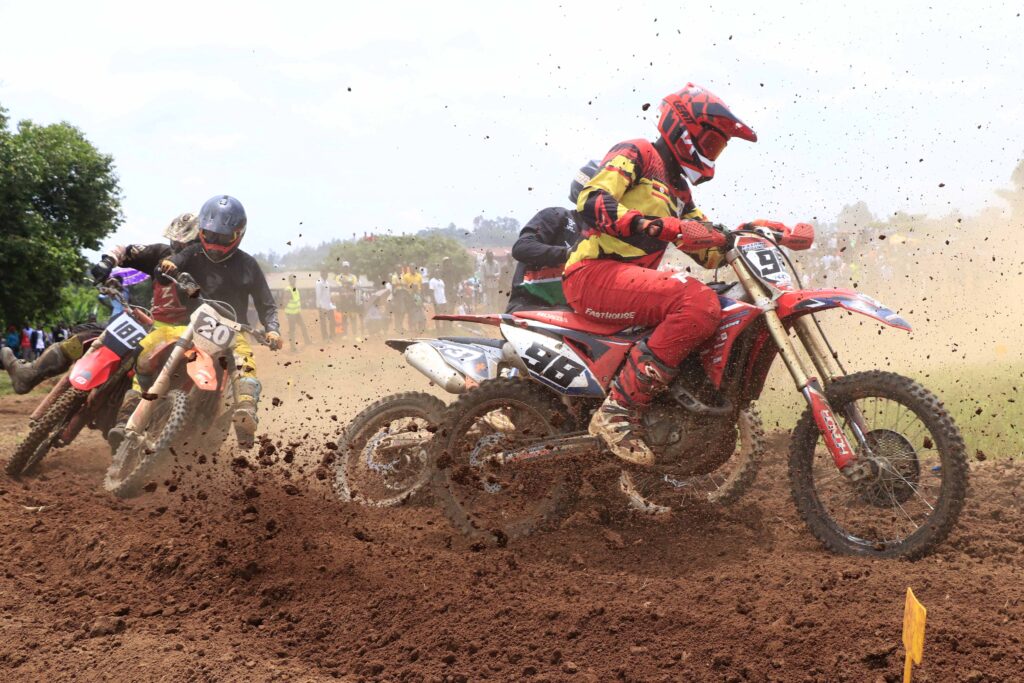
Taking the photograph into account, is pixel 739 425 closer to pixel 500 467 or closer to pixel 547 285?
pixel 500 467

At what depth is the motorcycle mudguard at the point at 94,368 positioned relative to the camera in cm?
719

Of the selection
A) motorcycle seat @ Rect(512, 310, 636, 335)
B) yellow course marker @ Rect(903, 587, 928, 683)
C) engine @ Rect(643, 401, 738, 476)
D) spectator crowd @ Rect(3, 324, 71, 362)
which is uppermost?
motorcycle seat @ Rect(512, 310, 636, 335)

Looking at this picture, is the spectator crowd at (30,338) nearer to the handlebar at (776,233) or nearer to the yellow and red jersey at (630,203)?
the yellow and red jersey at (630,203)

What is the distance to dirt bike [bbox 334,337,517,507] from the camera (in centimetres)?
590

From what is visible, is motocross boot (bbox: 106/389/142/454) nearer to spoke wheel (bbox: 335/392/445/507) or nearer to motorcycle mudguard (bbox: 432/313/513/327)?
spoke wheel (bbox: 335/392/445/507)

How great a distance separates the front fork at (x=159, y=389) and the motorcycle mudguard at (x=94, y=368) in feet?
1.82

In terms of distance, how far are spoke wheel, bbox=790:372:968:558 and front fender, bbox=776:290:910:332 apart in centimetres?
28

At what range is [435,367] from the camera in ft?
19.3

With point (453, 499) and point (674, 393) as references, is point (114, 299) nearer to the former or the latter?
point (453, 499)

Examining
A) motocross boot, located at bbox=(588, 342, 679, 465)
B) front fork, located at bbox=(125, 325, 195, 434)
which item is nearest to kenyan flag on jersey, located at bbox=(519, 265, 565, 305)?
motocross boot, located at bbox=(588, 342, 679, 465)

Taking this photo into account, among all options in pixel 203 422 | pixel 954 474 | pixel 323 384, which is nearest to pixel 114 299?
pixel 203 422

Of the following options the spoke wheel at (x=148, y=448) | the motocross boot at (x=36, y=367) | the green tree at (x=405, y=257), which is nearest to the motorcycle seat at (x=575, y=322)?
the spoke wheel at (x=148, y=448)

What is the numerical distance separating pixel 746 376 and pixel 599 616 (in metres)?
1.54

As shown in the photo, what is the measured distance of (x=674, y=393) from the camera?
196 inches
